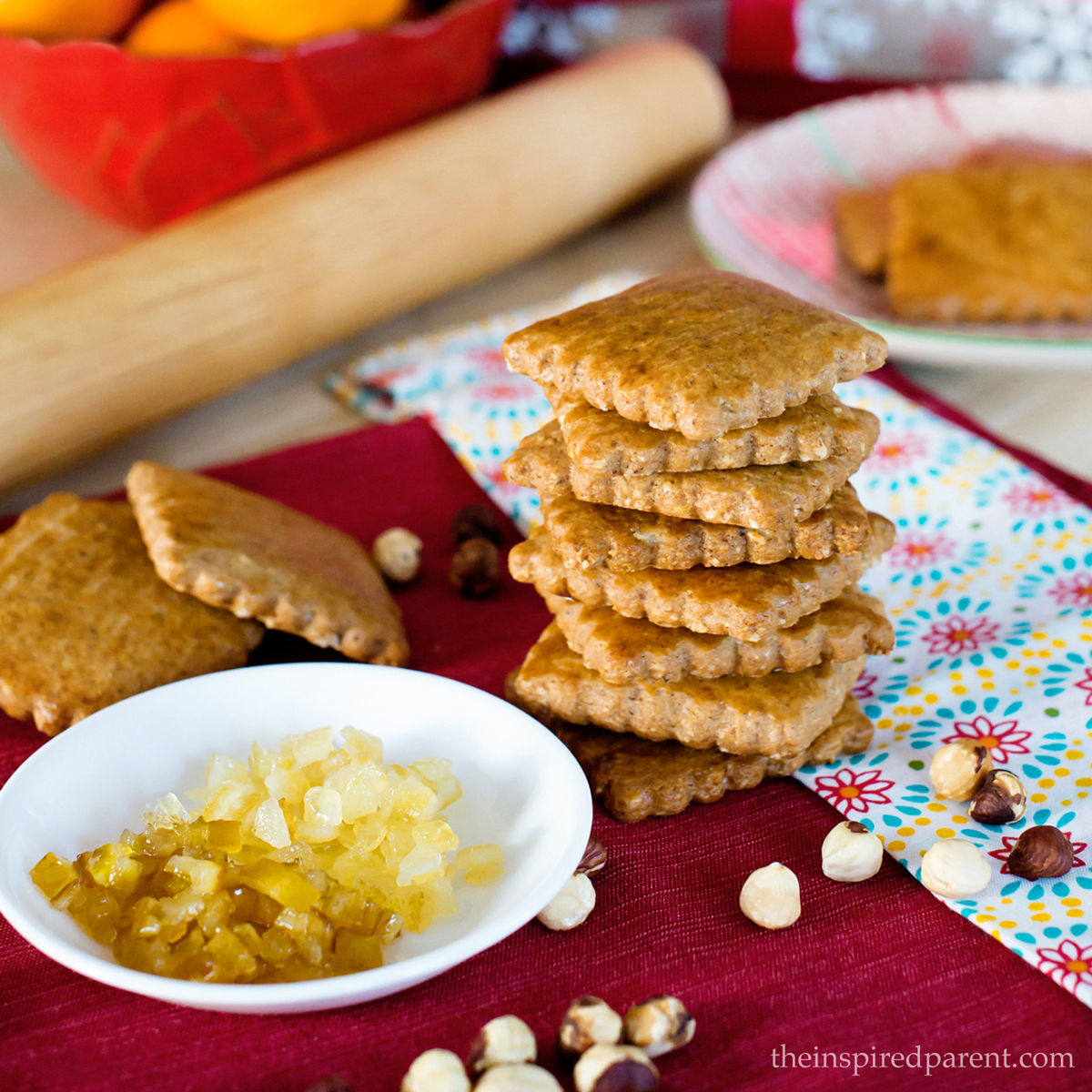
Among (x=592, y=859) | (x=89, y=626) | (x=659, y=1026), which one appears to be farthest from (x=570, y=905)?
(x=89, y=626)

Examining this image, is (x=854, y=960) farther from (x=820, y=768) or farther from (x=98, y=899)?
(x=98, y=899)

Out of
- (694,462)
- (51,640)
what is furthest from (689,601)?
(51,640)

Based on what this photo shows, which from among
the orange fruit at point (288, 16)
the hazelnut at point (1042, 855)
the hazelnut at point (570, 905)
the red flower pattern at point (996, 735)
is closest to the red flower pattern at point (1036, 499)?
the red flower pattern at point (996, 735)

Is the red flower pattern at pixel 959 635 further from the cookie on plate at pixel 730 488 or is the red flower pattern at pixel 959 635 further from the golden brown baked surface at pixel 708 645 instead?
the cookie on plate at pixel 730 488

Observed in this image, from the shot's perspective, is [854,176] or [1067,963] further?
[854,176]

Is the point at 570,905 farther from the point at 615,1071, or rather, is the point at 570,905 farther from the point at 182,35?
the point at 182,35
